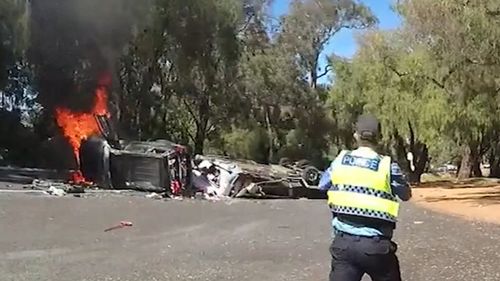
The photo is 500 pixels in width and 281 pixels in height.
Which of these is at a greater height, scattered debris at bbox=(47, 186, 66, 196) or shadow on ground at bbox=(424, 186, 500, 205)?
scattered debris at bbox=(47, 186, 66, 196)

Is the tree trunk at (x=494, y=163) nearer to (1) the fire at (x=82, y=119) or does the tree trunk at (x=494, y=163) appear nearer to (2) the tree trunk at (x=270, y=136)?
(2) the tree trunk at (x=270, y=136)

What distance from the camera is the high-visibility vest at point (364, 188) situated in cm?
453

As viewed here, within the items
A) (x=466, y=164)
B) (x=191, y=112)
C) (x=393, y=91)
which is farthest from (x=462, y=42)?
(x=191, y=112)

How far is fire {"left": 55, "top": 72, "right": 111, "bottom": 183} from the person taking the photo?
100 feet

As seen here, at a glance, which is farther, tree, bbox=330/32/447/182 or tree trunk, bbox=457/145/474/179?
tree trunk, bbox=457/145/474/179

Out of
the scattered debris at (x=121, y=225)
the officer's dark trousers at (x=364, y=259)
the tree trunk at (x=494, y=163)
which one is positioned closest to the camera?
the officer's dark trousers at (x=364, y=259)

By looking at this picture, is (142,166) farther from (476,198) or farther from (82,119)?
(476,198)

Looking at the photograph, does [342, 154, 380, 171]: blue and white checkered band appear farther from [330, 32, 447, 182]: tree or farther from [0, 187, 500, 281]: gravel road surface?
[330, 32, 447, 182]: tree

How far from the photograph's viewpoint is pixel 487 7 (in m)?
17.6

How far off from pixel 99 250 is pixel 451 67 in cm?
1258

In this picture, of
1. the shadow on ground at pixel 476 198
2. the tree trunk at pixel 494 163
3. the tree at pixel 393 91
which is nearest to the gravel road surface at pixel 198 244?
the shadow on ground at pixel 476 198

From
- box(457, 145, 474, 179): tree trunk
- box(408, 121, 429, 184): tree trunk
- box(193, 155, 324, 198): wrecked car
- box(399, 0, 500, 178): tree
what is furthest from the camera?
box(457, 145, 474, 179): tree trunk

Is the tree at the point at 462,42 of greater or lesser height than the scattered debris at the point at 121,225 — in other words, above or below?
above

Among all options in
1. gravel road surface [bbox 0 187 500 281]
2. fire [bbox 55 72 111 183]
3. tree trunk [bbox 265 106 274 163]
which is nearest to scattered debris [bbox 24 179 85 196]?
fire [bbox 55 72 111 183]
